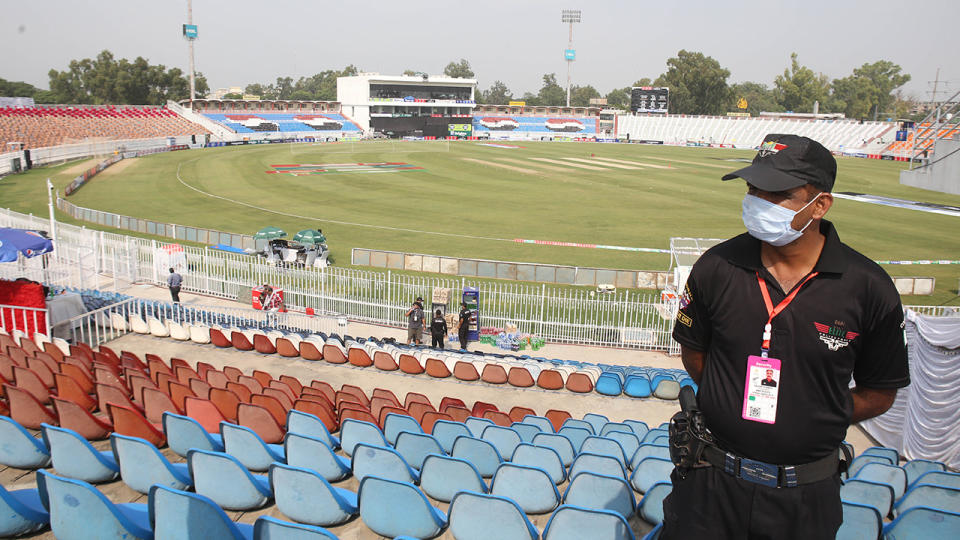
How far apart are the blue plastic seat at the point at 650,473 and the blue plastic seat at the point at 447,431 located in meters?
2.05

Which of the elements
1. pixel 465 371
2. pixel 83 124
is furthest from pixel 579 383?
pixel 83 124

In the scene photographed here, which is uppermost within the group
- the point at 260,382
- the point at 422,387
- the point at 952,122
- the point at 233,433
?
the point at 952,122

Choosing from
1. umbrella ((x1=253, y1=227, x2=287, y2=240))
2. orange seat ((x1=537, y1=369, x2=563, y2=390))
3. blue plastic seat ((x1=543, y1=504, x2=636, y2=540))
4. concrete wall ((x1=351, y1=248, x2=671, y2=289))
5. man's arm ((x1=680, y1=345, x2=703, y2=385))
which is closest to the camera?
man's arm ((x1=680, y1=345, x2=703, y2=385))

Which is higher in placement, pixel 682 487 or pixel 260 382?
pixel 682 487

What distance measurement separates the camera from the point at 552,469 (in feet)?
21.4

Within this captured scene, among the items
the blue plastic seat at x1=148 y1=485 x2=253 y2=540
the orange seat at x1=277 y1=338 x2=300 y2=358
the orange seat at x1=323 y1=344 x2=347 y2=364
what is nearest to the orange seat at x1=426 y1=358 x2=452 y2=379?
A: the orange seat at x1=323 y1=344 x2=347 y2=364

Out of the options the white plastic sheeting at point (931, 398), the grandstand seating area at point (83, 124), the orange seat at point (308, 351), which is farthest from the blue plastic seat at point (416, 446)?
the grandstand seating area at point (83, 124)

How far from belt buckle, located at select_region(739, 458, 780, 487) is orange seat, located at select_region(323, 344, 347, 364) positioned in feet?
35.6

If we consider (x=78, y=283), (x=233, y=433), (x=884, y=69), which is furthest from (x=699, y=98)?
(x=233, y=433)

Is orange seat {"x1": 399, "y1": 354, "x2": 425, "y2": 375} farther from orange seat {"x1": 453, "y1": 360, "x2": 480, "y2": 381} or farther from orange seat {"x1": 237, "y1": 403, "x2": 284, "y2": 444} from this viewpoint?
orange seat {"x1": 237, "y1": 403, "x2": 284, "y2": 444}

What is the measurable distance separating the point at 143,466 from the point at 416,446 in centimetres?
249

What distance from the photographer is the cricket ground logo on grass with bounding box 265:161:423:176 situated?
56.9m

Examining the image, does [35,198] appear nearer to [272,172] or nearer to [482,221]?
[272,172]

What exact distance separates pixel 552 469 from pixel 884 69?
189m
